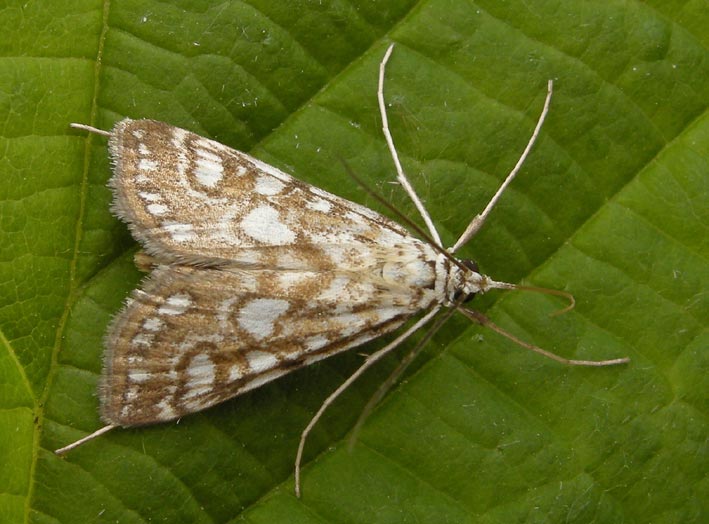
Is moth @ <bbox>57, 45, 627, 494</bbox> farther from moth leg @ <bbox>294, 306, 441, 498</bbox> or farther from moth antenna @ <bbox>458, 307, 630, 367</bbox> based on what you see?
moth antenna @ <bbox>458, 307, 630, 367</bbox>

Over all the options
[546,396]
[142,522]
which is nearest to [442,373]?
[546,396]

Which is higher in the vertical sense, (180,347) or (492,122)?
(492,122)

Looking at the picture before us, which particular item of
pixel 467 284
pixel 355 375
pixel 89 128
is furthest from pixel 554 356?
pixel 89 128

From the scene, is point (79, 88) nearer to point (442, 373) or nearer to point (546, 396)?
point (442, 373)

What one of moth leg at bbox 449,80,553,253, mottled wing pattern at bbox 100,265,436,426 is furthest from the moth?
moth leg at bbox 449,80,553,253

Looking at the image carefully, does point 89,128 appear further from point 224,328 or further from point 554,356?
point 554,356

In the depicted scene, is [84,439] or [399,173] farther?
[399,173]

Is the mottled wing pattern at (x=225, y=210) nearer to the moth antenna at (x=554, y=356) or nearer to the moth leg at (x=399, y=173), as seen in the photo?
the moth leg at (x=399, y=173)
